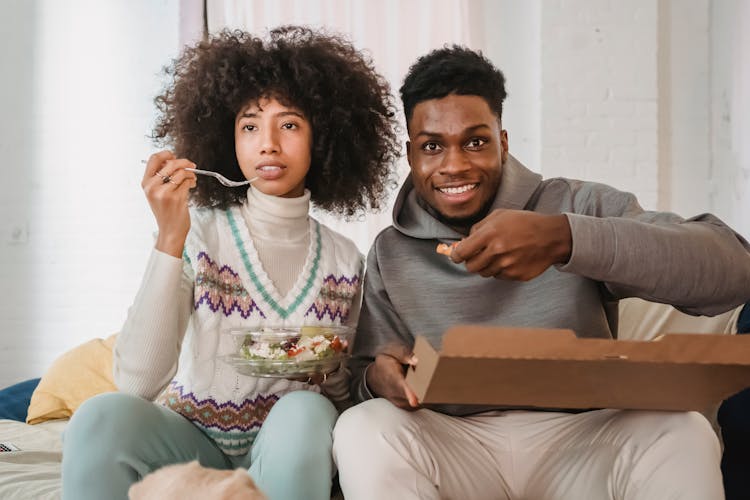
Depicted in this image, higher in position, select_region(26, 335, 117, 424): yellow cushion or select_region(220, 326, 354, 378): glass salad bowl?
select_region(220, 326, 354, 378): glass salad bowl

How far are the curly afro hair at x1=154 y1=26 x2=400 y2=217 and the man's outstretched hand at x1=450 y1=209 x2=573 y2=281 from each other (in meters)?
0.70

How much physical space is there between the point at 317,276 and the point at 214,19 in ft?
7.85

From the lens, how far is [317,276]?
176 cm

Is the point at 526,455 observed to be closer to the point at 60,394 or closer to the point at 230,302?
the point at 230,302

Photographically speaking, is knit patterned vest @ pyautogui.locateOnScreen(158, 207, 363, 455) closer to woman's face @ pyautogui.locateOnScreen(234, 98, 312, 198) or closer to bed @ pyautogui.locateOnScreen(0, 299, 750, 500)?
woman's face @ pyautogui.locateOnScreen(234, 98, 312, 198)

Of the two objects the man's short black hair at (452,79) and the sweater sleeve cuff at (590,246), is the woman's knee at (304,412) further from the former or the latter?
the man's short black hair at (452,79)

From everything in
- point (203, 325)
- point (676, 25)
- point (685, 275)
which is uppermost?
point (676, 25)

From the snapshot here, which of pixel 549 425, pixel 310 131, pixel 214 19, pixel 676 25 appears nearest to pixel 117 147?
pixel 214 19

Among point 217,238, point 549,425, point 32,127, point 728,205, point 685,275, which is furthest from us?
point 32,127

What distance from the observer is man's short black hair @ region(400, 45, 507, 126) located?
71.4 inches

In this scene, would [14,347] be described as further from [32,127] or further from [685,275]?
[685,275]

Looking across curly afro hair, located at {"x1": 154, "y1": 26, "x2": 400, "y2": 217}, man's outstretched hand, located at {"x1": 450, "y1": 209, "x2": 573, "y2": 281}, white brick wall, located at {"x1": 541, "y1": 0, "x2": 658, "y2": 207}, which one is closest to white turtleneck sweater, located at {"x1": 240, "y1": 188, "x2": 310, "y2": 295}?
curly afro hair, located at {"x1": 154, "y1": 26, "x2": 400, "y2": 217}

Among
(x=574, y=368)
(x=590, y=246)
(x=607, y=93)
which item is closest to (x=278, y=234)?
(x=590, y=246)

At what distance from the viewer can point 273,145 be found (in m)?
1.74
